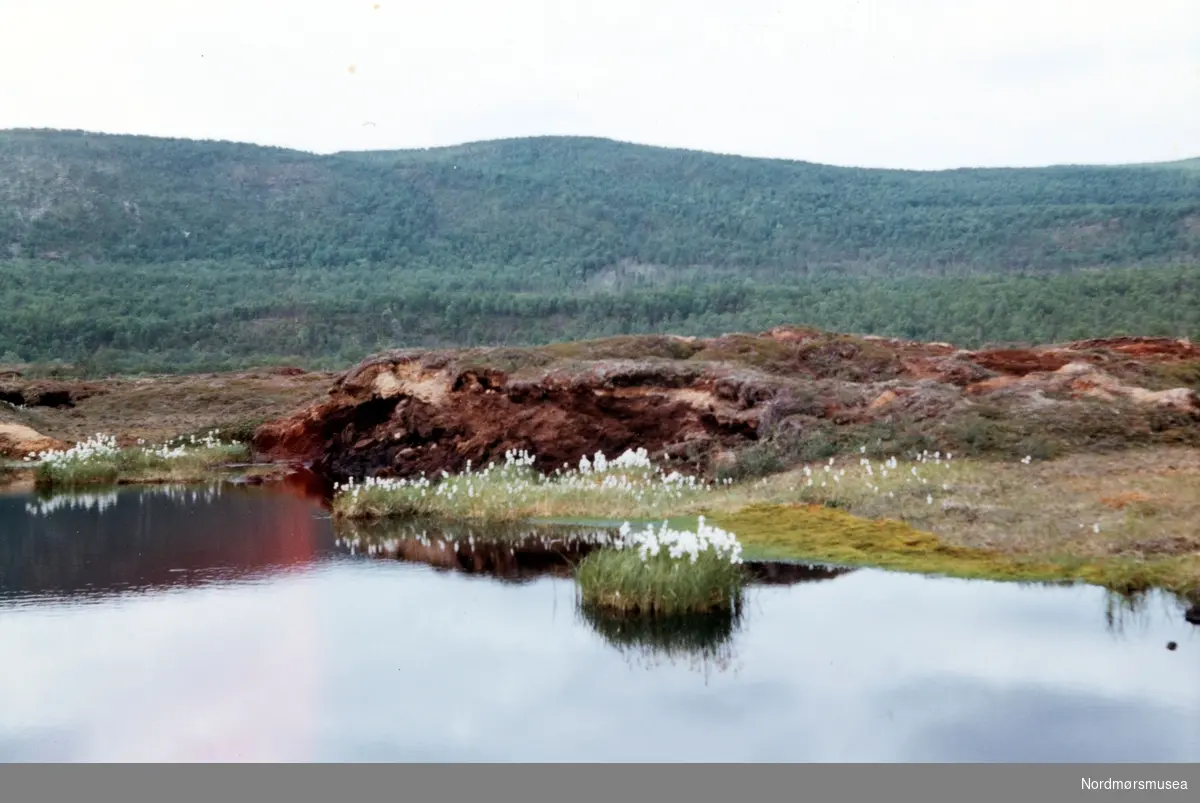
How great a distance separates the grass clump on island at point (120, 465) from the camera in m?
31.5

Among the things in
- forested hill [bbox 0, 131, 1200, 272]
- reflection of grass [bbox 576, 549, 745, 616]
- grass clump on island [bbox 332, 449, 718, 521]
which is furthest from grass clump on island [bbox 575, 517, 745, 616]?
forested hill [bbox 0, 131, 1200, 272]

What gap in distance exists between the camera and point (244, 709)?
11922 millimetres

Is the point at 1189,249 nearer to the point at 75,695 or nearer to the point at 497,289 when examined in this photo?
the point at 497,289

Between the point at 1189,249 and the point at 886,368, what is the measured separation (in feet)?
242

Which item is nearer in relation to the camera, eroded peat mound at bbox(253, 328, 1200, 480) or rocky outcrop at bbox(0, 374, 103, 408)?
eroded peat mound at bbox(253, 328, 1200, 480)

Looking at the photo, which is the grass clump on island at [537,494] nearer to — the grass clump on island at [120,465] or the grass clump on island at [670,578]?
the grass clump on island at [670,578]

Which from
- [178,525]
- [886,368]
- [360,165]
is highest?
[360,165]

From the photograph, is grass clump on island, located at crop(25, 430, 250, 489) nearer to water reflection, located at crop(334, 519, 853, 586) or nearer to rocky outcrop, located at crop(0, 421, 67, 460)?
rocky outcrop, located at crop(0, 421, 67, 460)

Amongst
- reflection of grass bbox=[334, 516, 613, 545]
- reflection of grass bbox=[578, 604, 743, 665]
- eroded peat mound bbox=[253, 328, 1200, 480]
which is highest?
eroded peat mound bbox=[253, 328, 1200, 480]

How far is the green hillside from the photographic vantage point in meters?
78.9

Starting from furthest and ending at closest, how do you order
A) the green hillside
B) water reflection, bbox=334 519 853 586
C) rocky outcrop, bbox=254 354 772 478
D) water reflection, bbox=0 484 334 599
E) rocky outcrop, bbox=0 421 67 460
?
the green hillside, rocky outcrop, bbox=0 421 67 460, rocky outcrop, bbox=254 354 772 478, water reflection, bbox=0 484 334 599, water reflection, bbox=334 519 853 586

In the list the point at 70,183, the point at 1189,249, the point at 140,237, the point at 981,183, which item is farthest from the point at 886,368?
the point at 981,183

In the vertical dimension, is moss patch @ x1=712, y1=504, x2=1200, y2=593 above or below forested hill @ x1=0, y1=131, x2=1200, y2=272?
below

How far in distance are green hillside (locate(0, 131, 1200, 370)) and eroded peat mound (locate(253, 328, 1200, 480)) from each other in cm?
2849
